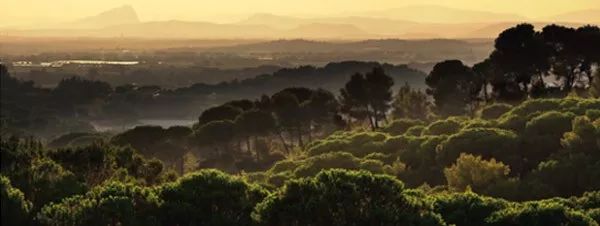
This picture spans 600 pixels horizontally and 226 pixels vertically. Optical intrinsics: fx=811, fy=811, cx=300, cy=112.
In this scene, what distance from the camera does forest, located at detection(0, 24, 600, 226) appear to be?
26.3 m

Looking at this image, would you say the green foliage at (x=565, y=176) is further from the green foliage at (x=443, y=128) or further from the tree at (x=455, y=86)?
the tree at (x=455, y=86)

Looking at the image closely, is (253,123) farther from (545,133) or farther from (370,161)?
(545,133)

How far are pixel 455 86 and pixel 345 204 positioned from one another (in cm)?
5745

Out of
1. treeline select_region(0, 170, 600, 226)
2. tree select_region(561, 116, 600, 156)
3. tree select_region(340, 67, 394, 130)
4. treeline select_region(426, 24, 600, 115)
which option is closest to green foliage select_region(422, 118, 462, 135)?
tree select_region(561, 116, 600, 156)

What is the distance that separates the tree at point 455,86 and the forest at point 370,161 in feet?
0.48

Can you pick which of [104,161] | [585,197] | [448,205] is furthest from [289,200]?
[104,161]

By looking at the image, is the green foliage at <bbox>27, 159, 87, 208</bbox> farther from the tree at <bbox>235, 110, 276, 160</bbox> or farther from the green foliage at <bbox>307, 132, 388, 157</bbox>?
the tree at <bbox>235, 110, 276, 160</bbox>

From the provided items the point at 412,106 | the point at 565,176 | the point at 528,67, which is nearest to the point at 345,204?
the point at 565,176

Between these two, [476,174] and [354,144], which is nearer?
[476,174]

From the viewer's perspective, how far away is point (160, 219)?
27547 mm

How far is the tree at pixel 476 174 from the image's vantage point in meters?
42.9

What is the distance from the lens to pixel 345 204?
2578 centimetres

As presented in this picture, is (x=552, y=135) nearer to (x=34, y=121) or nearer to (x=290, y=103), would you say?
(x=290, y=103)

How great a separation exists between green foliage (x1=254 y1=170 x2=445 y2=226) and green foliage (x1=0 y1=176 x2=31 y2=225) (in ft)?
24.7
